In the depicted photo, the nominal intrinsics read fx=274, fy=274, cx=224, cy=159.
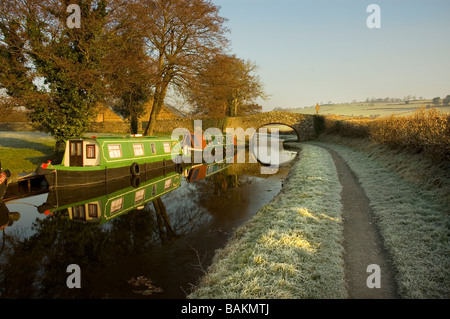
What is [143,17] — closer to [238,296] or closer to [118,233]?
[118,233]

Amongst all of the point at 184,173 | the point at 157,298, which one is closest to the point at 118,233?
the point at 157,298

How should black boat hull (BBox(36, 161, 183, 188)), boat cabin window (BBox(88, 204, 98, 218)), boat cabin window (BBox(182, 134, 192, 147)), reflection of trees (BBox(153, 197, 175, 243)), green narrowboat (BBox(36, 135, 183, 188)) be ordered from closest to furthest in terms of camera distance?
reflection of trees (BBox(153, 197, 175, 243)) → boat cabin window (BBox(88, 204, 98, 218)) → black boat hull (BBox(36, 161, 183, 188)) → green narrowboat (BBox(36, 135, 183, 188)) → boat cabin window (BBox(182, 134, 192, 147))

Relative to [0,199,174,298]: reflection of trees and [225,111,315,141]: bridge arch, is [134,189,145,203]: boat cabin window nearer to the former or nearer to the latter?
[0,199,174,298]: reflection of trees

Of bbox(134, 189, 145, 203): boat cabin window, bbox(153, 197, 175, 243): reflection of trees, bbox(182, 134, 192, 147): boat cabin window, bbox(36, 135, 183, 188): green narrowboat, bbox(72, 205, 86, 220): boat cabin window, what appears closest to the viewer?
bbox(153, 197, 175, 243): reflection of trees

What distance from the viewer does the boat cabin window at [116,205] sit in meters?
9.27

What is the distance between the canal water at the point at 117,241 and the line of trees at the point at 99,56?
724 centimetres

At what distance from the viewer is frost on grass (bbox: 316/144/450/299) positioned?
4.06 meters

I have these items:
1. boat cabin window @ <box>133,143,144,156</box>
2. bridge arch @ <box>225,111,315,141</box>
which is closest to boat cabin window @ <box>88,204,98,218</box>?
boat cabin window @ <box>133,143,144,156</box>

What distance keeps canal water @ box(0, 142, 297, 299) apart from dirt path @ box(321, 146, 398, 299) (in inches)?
104

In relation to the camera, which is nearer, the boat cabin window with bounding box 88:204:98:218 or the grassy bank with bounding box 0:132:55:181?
the boat cabin window with bounding box 88:204:98:218

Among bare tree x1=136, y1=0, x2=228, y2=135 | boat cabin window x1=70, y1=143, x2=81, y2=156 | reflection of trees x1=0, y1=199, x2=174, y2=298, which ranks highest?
bare tree x1=136, y1=0, x2=228, y2=135

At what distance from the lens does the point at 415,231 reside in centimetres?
567

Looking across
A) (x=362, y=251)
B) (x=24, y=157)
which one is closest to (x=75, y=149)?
(x=24, y=157)

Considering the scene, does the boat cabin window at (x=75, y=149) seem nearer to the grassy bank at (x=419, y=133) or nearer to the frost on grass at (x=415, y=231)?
the frost on grass at (x=415, y=231)
